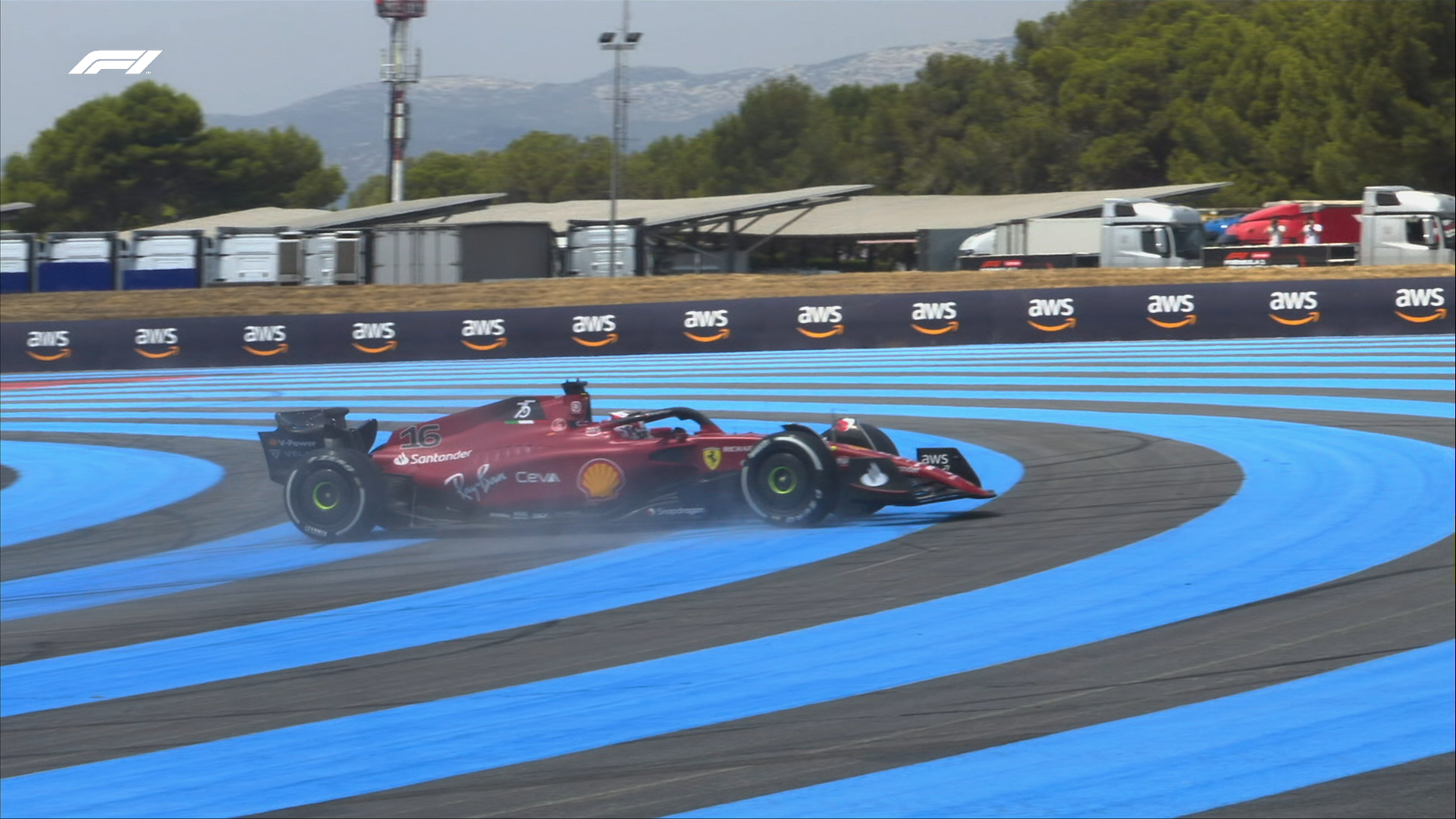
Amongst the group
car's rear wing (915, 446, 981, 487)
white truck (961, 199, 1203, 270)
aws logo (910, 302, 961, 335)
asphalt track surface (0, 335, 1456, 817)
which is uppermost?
white truck (961, 199, 1203, 270)

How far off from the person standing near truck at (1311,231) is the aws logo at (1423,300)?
42.8 feet

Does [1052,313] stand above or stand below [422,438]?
above

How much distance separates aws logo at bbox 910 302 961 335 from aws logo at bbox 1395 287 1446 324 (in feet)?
20.3

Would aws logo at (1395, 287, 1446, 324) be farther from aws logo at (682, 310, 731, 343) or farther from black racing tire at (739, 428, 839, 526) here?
black racing tire at (739, 428, 839, 526)

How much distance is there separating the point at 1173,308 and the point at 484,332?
10404 mm

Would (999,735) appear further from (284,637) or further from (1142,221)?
(1142,221)

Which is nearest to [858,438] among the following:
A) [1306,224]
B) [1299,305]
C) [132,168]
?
[1299,305]

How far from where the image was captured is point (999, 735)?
16.6 feet

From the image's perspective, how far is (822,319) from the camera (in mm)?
22172

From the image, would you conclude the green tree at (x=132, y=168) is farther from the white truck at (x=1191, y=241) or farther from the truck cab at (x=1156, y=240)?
the truck cab at (x=1156, y=240)

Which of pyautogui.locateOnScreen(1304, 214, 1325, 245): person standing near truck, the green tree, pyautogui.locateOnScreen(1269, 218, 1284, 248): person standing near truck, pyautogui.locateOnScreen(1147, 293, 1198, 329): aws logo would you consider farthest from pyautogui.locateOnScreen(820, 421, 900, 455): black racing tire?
the green tree

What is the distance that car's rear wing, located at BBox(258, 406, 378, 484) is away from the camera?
9.48 metres

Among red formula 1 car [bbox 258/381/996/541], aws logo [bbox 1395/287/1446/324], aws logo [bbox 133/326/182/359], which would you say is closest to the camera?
red formula 1 car [bbox 258/381/996/541]

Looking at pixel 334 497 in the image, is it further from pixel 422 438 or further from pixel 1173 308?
pixel 1173 308
